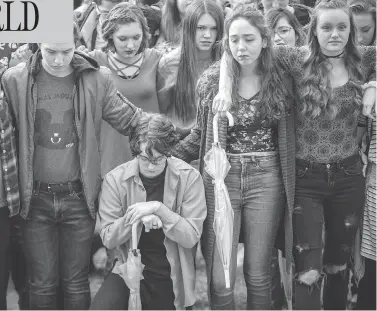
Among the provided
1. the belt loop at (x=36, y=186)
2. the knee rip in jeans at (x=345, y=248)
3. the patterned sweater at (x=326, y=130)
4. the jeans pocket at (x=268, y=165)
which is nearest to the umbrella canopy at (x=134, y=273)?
the belt loop at (x=36, y=186)

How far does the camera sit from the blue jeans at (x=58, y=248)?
3.47 meters

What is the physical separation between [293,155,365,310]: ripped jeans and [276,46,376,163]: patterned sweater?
0.16ft

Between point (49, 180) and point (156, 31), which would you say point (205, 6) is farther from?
point (49, 180)

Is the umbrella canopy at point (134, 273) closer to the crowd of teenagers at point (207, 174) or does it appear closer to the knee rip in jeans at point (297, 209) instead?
the crowd of teenagers at point (207, 174)

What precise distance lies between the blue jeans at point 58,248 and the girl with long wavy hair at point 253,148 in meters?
0.67

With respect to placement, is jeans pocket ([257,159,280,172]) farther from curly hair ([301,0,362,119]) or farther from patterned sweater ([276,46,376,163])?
curly hair ([301,0,362,119])

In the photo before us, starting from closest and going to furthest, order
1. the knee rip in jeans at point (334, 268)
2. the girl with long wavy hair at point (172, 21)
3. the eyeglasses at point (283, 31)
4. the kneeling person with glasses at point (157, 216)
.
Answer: the kneeling person with glasses at point (157, 216), the knee rip in jeans at point (334, 268), the eyeglasses at point (283, 31), the girl with long wavy hair at point (172, 21)

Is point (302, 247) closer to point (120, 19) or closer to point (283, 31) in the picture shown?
point (283, 31)

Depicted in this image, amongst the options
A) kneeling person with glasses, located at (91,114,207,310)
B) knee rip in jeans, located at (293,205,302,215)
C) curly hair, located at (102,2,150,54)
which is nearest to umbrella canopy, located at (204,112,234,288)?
kneeling person with glasses, located at (91,114,207,310)

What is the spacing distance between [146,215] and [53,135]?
2.12 ft

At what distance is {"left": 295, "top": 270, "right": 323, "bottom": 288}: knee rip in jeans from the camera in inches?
138

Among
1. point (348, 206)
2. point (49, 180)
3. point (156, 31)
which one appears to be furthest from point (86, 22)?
point (348, 206)

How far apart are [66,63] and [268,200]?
4.16ft

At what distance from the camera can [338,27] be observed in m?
3.47
